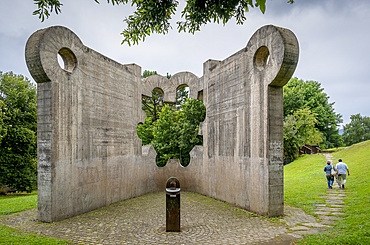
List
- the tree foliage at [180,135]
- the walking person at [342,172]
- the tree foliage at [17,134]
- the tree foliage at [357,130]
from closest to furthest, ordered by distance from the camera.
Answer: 1. the walking person at [342,172]
2. the tree foliage at [17,134]
3. the tree foliage at [180,135]
4. the tree foliage at [357,130]

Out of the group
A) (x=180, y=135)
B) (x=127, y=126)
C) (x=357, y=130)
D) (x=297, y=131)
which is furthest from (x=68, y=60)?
(x=357, y=130)

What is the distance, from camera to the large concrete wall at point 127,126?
809cm

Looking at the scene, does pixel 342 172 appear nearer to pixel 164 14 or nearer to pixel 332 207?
pixel 332 207

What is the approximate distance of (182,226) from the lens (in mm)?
→ 7660

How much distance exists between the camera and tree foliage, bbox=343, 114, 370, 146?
53344 millimetres

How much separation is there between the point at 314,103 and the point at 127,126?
33744 millimetres

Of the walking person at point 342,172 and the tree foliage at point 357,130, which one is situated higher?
the tree foliage at point 357,130

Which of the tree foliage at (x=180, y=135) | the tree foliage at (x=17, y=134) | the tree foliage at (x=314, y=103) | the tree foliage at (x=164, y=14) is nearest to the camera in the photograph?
the tree foliage at (x=164, y=14)

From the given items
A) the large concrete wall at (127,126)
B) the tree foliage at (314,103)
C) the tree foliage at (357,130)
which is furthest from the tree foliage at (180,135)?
the tree foliage at (357,130)

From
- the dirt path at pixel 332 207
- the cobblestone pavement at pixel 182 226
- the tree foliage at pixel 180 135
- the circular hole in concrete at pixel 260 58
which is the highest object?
the circular hole in concrete at pixel 260 58

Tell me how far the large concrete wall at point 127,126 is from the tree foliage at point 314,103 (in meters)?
25.9

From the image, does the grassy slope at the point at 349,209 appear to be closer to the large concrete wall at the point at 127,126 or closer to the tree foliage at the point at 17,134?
the large concrete wall at the point at 127,126

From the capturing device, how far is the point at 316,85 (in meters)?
40.8

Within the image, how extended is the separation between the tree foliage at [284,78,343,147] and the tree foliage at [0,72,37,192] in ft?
96.9
